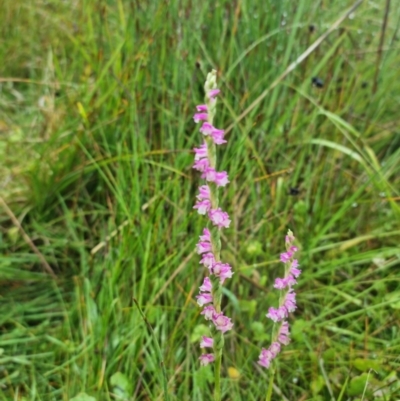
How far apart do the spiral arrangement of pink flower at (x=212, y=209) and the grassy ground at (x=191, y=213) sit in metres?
0.25

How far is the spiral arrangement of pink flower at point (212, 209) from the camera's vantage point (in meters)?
0.83

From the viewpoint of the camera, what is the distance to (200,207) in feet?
2.81

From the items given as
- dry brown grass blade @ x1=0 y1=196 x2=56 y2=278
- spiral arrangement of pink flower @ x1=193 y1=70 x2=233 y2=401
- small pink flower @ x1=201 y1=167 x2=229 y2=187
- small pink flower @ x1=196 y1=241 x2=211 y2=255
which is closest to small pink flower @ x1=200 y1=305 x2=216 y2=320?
spiral arrangement of pink flower @ x1=193 y1=70 x2=233 y2=401

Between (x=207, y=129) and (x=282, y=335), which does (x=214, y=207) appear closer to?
(x=207, y=129)

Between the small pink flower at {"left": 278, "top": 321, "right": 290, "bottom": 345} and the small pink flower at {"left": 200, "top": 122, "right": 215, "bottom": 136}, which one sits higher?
the small pink flower at {"left": 200, "top": 122, "right": 215, "bottom": 136}

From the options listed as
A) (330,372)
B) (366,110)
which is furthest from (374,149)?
(330,372)

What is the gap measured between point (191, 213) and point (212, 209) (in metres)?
0.53

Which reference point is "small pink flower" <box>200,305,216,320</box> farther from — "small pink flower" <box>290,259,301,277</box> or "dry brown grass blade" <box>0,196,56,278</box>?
"dry brown grass blade" <box>0,196,56,278</box>

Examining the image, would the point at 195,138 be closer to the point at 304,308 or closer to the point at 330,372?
the point at 304,308

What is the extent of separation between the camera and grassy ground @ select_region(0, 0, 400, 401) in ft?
4.56

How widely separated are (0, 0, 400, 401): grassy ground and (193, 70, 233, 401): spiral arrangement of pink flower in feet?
0.83

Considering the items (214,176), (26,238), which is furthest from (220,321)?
(26,238)

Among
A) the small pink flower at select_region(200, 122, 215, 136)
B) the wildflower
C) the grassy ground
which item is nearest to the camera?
the small pink flower at select_region(200, 122, 215, 136)

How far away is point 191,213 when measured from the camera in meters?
1.39
